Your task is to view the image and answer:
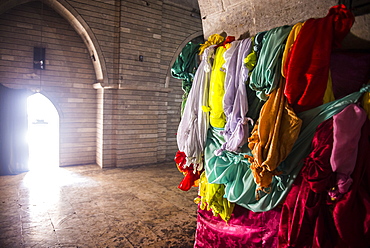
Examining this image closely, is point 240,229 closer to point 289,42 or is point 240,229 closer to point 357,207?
point 357,207

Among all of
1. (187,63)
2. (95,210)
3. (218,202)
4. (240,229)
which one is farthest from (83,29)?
(240,229)

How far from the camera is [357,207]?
1.89 metres

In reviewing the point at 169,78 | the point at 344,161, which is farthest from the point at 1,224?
the point at 169,78

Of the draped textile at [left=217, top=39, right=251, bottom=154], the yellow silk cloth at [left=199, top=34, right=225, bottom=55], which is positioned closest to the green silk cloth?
the yellow silk cloth at [left=199, top=34, right=225, bottom=55]

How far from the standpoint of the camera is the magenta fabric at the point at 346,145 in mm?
1864

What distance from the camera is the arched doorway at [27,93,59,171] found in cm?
862

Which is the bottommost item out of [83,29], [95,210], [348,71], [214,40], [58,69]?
[95,210]

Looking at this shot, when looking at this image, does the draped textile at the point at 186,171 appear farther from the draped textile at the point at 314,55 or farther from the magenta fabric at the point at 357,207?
the magenta fabric at the point at 357,207

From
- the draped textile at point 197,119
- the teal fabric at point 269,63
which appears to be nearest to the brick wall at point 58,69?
the draped textile at point 197,119

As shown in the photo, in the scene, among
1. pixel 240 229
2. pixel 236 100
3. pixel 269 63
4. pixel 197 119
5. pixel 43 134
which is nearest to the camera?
pixel 269 63

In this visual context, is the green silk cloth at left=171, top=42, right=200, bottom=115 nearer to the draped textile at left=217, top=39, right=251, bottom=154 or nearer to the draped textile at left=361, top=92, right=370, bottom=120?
the draped textile at left=217, top=39, right=251, bottom=154

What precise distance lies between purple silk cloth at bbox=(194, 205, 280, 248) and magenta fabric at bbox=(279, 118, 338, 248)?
28 centimetres

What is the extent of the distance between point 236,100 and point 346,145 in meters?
0.95

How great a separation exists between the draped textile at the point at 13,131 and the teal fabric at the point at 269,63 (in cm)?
765
